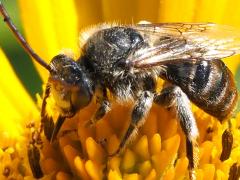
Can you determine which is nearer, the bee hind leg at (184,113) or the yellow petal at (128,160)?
the bee hind leg at (184,113)

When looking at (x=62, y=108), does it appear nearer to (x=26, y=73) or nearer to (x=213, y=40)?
(x=213, y=40)

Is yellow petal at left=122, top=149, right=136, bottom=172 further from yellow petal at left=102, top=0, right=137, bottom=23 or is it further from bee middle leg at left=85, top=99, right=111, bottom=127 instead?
yellow petal at left=102, top=0, right=137, bottom=23

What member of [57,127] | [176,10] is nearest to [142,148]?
[57,127]

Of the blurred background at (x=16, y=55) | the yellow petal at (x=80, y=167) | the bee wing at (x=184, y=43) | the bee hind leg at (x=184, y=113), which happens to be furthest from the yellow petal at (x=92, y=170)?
the blurred background at (x=16, y=55)

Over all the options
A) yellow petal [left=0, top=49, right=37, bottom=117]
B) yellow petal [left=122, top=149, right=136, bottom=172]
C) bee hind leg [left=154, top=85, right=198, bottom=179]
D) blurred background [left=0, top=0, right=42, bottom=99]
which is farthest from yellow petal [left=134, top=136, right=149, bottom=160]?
blurred background [left=0, top=0, right=42, bottom=99]

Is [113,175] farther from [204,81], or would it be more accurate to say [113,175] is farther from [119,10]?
[119,10]

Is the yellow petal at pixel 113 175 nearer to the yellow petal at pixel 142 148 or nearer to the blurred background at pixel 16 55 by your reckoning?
the yellow petal at pixel 142 148

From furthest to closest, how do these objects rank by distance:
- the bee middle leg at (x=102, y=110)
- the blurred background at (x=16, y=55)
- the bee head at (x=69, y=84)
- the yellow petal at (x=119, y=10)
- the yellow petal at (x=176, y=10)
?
the blurred background at (x=16, y=55) < the yellow petal at (x=119, y=10) < the yellow petal at (x=176, y=10) < the bee middle leg at (x=102, y=110) < the bee head at (x=69, y=84)
